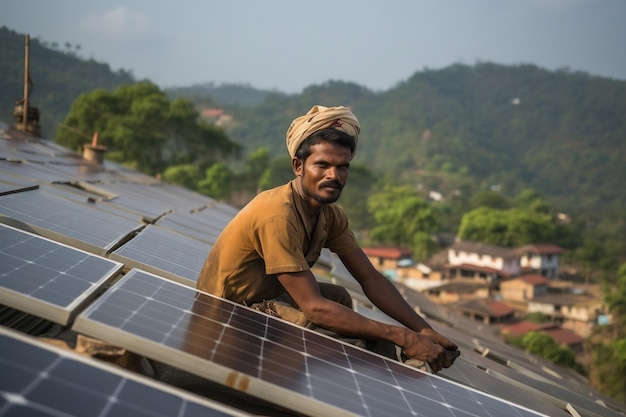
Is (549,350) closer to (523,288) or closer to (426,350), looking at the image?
(426,350)

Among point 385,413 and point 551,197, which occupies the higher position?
point 385,413

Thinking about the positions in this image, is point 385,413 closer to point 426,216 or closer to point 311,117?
point 311,117

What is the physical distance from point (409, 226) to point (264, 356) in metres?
79.1

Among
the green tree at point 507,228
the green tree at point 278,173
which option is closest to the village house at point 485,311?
the green tree at point 507,228

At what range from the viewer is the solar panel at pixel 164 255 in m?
4.62

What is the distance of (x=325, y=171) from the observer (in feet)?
12.9

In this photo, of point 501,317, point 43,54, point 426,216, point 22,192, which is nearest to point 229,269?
point 22,192

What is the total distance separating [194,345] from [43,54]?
382 ft

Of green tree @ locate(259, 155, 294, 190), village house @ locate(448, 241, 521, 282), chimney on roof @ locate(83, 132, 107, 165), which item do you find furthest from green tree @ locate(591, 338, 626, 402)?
green tree @ locate(259, 155, 294, 190)

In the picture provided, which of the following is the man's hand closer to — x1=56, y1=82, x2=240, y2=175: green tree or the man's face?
the man's face

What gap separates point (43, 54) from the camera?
10650 centimetres

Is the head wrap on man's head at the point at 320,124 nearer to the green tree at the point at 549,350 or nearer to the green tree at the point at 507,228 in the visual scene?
the green tree at the point at 549,350

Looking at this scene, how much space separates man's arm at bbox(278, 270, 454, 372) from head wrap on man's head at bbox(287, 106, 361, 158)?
33.8 inches

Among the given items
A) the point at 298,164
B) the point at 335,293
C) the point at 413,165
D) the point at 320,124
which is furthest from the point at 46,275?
the point at 413,165
